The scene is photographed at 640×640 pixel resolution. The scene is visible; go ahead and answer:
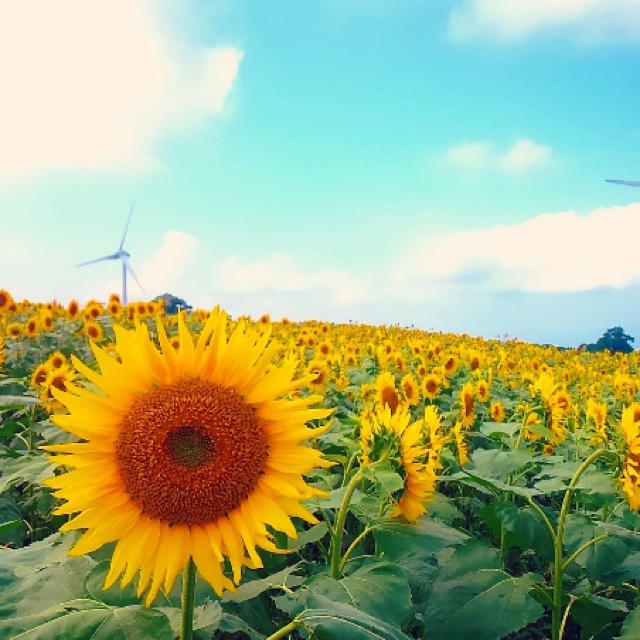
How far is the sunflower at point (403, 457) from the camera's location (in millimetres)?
3215

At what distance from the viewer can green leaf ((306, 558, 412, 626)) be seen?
2.60 m

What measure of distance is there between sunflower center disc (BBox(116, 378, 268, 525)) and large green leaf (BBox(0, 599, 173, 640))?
28 centimetres

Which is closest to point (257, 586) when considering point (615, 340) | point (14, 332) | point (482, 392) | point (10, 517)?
point (10, 517)

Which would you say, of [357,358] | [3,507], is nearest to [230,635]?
[3,507]

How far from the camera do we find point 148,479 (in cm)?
208

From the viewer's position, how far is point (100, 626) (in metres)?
1.87

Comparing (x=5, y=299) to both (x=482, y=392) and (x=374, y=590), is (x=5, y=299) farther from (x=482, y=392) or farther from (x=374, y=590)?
(x=374, y=590)

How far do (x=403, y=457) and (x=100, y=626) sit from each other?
65.4 inches

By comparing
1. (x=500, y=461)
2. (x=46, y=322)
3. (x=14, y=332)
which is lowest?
(x=500, y=461)

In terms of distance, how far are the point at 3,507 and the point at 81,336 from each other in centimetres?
890

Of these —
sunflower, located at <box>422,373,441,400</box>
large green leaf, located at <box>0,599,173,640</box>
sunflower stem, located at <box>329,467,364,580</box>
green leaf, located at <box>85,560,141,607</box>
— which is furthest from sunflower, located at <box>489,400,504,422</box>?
large green leaf, located at <box>0,599,173,640</box>

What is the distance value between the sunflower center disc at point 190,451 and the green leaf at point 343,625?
376mm

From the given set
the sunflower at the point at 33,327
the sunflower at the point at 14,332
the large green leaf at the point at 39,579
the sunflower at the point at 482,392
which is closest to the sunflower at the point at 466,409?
the sunflower at the point at 482,392

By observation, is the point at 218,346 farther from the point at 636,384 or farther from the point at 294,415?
the point at 636,384
